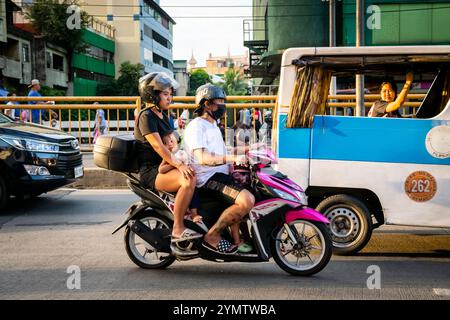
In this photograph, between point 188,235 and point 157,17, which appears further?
point 157,17

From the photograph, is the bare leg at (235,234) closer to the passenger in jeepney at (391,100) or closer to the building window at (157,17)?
the passenger in jeepney at (391,100)

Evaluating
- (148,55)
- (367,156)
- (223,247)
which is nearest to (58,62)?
(148,55)

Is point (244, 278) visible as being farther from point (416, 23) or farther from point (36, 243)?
point (416, 23)

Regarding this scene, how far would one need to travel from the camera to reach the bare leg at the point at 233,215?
5.38 meters

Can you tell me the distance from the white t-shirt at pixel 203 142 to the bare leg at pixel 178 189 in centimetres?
14

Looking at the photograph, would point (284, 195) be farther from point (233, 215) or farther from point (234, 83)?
point (234, 83)

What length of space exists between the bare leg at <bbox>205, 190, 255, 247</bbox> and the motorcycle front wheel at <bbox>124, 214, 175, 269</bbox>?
1.66ft

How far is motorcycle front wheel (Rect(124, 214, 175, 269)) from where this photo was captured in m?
5.87

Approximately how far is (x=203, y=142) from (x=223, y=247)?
94cm

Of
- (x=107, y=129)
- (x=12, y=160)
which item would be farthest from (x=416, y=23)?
(x=12, y=160)

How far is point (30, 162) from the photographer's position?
30.4 ft

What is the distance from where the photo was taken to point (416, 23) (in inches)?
1276

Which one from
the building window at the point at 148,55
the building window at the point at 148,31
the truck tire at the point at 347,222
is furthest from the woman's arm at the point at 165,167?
the building window at the point at 148,31

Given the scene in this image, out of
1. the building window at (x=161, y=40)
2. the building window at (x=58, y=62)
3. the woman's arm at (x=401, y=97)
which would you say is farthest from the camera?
the building window at (x=161, y=40)
